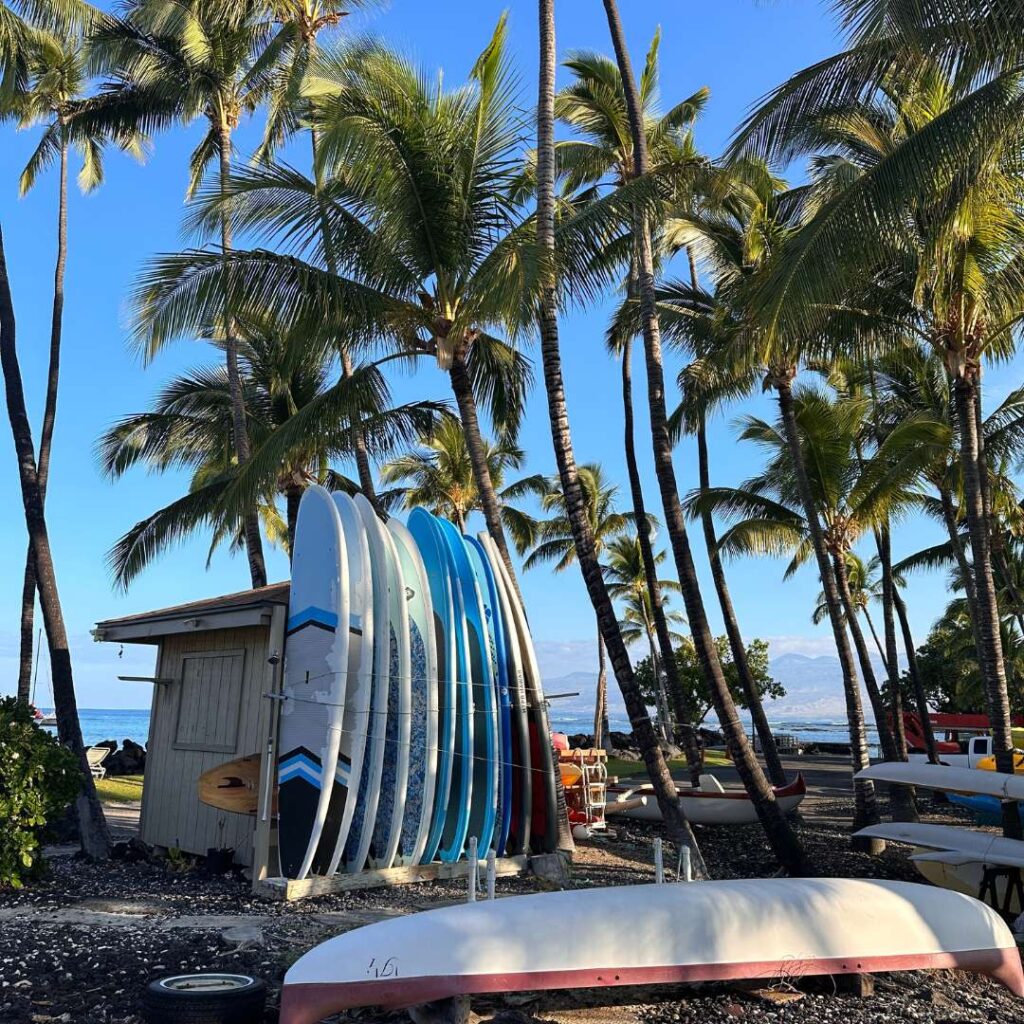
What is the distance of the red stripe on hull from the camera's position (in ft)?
15.5

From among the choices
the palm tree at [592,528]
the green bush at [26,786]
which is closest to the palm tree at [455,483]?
the palm tree at [592,528]

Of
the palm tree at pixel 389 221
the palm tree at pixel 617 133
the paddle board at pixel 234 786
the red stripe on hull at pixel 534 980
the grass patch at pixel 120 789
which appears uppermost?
the palm tree at pixel 617 133

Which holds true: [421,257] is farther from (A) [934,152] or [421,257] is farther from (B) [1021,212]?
(B) [1021,212]

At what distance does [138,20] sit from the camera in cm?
1509

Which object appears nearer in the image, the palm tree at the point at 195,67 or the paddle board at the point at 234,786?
the paddle board at the point at 234,786

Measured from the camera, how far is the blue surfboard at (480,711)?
30.9 feet

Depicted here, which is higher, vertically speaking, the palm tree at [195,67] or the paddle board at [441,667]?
the palm tree at [195,67]

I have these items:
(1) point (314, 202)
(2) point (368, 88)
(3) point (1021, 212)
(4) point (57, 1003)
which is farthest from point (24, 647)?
(3) point (1021, 212)

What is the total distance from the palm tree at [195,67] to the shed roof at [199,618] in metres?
4.42

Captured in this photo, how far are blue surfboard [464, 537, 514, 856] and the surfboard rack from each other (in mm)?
260

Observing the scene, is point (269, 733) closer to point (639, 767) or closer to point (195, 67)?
point (195, 67)

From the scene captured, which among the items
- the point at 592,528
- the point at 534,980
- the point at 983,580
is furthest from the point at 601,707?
the point at 534,980

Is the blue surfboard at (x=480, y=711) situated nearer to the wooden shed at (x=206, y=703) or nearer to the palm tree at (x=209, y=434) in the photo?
the wooden shed at (x=206, y=703)

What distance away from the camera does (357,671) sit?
8.62m
